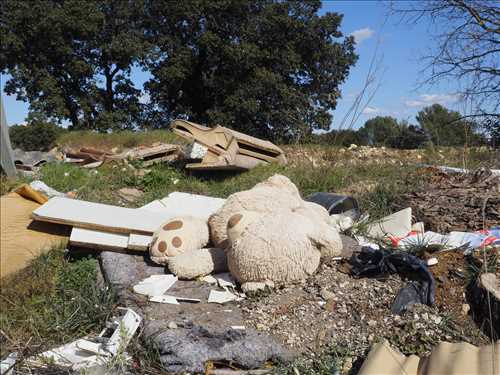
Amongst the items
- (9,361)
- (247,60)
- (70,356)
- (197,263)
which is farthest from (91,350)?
(247,60)

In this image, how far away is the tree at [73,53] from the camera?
21078 millimetres

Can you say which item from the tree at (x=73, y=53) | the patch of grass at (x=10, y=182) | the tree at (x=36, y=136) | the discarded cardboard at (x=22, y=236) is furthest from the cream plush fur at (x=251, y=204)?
the tree at (x=73, y=53)

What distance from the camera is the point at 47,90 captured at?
21469 mm

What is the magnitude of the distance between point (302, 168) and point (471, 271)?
147 inches

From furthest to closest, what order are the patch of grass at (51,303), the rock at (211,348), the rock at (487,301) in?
the patch of grass at (51,303) → the rock at (487,301) → the rock at (211,348)

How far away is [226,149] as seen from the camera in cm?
666

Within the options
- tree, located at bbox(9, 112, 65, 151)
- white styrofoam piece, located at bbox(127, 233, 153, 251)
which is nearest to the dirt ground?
white styrofoam piece, located at bbox(127, 233, 153, 251)

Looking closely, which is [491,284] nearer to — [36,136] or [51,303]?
[51,303]

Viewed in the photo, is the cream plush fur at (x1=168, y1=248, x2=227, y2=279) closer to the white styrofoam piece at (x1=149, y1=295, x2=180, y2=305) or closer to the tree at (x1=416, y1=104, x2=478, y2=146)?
the white styrofoam piece at (x1=149, y1=295, x2=180, y2=305)

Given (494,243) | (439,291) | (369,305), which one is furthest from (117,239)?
(494,243)

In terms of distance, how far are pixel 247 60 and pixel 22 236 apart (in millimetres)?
17115

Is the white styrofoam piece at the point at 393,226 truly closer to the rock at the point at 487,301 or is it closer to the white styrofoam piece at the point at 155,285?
the rock at the point at 487,301

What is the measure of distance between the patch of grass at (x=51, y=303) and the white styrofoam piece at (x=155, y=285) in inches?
7.6

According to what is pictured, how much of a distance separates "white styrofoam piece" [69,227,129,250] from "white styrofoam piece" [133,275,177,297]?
59 cm
